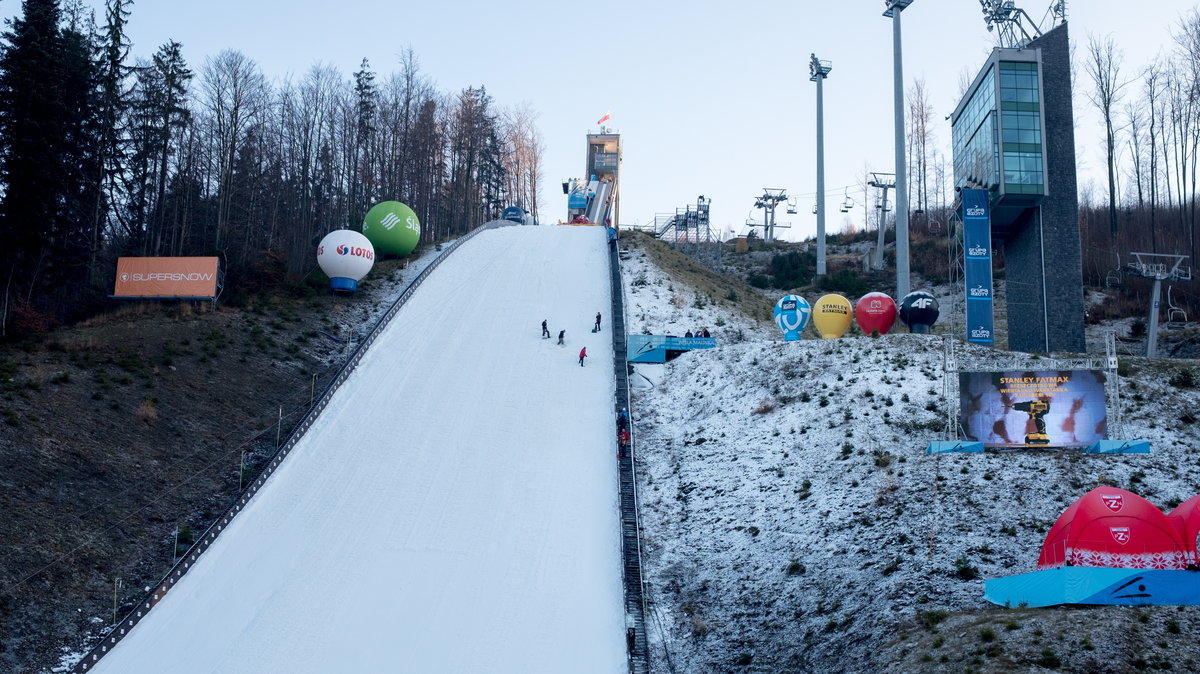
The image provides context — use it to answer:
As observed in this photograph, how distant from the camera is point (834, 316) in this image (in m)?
35.3

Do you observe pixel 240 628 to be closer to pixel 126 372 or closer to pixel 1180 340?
pixel 126 372

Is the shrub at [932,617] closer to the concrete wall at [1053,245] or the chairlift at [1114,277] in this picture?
the concrete wall at [1053,245]

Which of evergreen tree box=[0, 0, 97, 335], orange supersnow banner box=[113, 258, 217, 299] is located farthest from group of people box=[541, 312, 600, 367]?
evergreen tree box=[0, 0, 97, 335]

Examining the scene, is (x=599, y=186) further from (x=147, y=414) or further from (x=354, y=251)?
(x=147, y=414)

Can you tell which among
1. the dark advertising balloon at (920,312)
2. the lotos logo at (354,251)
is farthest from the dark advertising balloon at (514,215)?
the dark advertising balloon at (920,312)

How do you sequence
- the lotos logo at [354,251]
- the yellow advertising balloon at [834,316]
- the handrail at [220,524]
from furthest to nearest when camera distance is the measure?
the lotos logo at [354,251], the yellow advertising balloon at [834,316], the handrail at [220,524]

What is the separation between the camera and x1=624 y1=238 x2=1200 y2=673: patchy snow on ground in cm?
1586

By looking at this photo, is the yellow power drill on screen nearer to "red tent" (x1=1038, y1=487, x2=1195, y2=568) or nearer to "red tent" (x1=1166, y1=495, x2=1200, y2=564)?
"red tent" (x1=1166, y1=495, x2=1200, y2=564)

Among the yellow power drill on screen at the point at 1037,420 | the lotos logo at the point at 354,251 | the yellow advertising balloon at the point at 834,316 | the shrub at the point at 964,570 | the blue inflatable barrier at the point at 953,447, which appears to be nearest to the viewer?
the shrub at the point at 964,570

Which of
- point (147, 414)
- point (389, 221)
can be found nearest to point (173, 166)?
point (389, 221)

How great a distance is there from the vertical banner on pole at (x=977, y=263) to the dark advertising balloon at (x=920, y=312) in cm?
287

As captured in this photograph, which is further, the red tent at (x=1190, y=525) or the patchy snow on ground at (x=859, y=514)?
the red tent at (x=1190, y=525)

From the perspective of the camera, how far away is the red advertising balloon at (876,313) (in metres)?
34.7

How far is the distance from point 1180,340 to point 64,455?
4229cm
